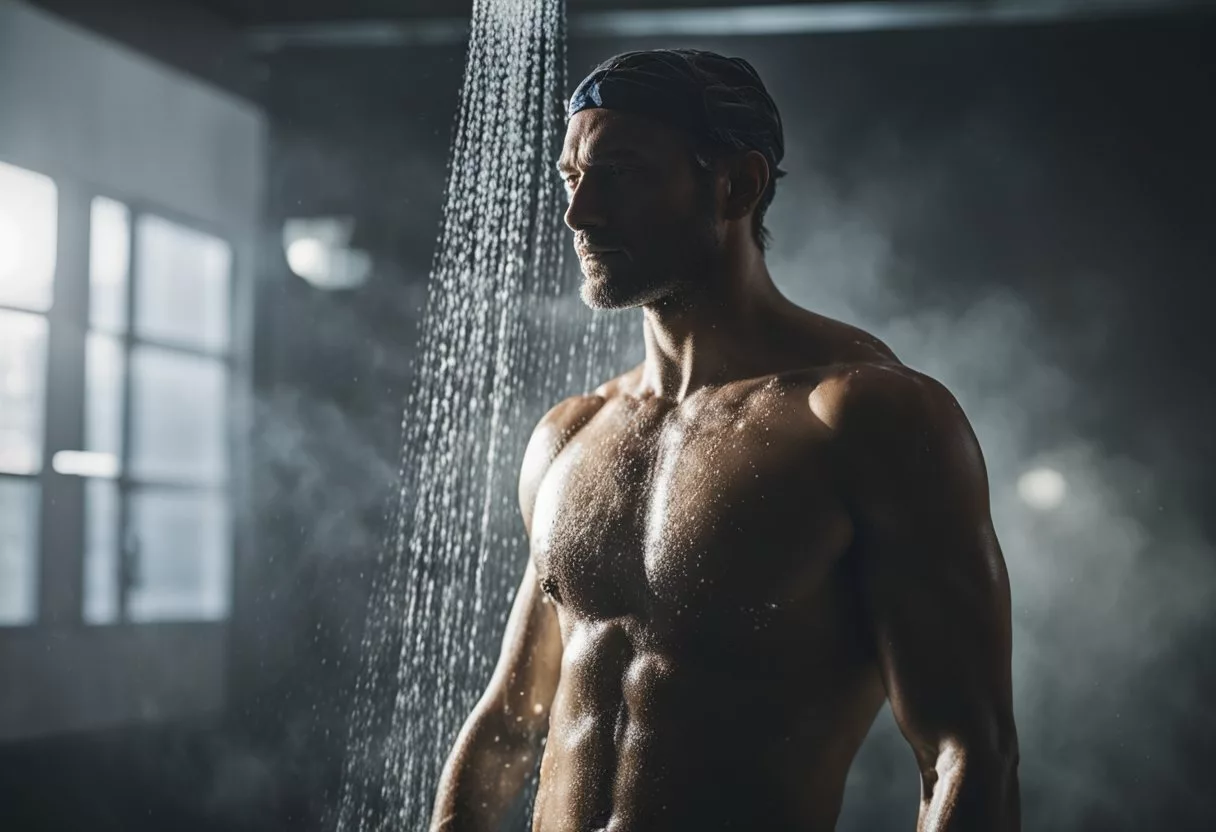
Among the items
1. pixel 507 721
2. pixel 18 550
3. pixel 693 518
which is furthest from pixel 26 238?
pixel 693 518

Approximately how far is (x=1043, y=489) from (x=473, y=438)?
1.21 meters

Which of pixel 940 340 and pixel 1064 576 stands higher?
pixel 940 340

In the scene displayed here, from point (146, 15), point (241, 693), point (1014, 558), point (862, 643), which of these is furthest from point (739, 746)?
point (146, 15)

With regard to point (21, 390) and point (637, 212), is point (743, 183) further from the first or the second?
point (21, 390)

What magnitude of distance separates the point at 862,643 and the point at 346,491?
2168 millimetres

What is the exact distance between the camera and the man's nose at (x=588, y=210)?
982mm

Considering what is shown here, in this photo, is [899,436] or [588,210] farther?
[588,210]

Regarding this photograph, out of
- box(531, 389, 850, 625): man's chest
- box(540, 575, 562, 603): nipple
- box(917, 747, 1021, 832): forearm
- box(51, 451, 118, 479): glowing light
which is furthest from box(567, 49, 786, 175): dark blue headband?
box(51, 451, 118, 479): glowing light

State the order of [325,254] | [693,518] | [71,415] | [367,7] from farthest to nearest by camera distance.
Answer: [325,254] < [367,7] < [71,415] < [693,518]

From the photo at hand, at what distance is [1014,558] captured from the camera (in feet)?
9.19

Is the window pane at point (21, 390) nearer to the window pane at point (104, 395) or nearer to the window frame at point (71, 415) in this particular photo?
the window frame at point (71, 415)

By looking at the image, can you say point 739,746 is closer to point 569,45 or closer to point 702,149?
point 702,149

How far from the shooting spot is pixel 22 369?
249 centimetres

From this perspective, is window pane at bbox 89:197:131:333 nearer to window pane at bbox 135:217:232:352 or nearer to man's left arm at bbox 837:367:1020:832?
window pane at bbox 135:217:232:352
